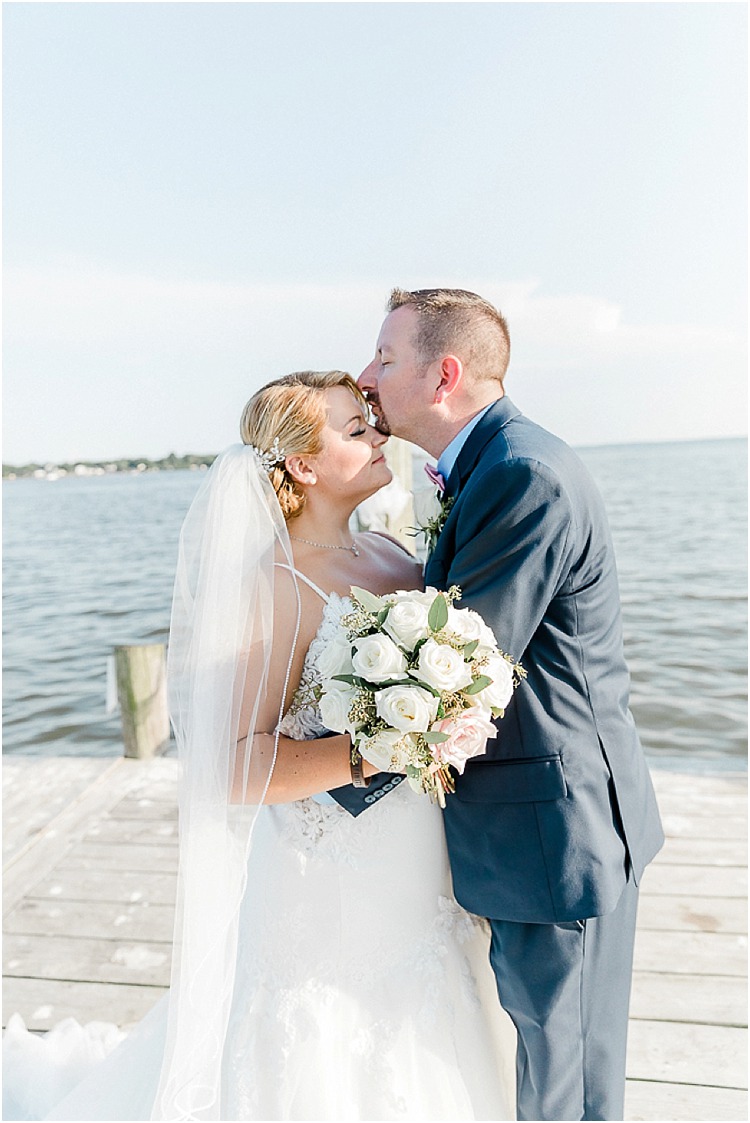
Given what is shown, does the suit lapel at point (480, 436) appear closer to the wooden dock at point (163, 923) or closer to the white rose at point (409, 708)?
the white rose at point (409, 708)

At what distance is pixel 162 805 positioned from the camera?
511 centimetres

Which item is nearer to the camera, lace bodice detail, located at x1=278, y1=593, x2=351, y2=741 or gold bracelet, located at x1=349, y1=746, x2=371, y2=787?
gold bracelet, located at x1=349, y1=746, x2=371, y2=787

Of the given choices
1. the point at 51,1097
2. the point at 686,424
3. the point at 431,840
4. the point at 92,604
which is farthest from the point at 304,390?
the point at 686,424

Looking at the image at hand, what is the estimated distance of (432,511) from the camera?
277 centimetres

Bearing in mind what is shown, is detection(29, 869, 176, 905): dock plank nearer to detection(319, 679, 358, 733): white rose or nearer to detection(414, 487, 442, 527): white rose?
detection(414, 487, 442, 527): white rose

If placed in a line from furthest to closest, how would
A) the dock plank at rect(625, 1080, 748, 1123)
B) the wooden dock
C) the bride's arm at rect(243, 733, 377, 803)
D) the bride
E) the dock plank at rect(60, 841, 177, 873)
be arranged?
the dock plank at rect(60, 841, 177, 873), the wooden dock, the dock plank at rect(625, 1080, 748, 1123), the bride, the bride's arm at rect(243, 733, 377, 803)

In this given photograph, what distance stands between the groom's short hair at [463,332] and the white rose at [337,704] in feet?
3.43

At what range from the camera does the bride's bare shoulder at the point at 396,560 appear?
2750 mm

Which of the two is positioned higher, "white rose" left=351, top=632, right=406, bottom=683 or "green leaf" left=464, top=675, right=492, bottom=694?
"white rose" left=351, top=632, right=406, bottom=683

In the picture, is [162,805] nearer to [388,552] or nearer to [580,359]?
[388,552]

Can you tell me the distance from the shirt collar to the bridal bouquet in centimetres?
67

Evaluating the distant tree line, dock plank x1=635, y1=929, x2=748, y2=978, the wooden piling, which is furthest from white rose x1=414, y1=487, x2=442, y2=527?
the distant tree line

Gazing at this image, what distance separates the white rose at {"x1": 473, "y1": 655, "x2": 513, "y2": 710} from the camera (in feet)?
6.13

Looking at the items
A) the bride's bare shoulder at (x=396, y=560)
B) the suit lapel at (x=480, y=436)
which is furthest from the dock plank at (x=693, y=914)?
the suit lapel at (x=480, y=436)
